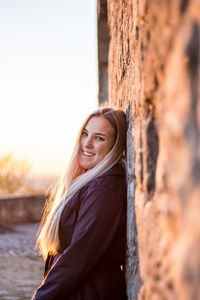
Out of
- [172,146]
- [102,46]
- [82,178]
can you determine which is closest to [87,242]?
[82,178]

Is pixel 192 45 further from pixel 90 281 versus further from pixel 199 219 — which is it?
pixel 90 281

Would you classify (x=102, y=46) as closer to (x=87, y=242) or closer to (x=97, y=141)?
(x=97, y=141)

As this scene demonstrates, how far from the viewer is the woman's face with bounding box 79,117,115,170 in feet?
7.32

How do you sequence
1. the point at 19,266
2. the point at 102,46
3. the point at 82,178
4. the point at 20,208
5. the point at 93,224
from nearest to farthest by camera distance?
1. the point at 93,224
2. the point at 82,178
3. the point at 19,266
4. the point at 102,46
5. the point at 20,208

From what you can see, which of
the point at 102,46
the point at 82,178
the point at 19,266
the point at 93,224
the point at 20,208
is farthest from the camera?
the point at 20,208

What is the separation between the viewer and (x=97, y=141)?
226 cm

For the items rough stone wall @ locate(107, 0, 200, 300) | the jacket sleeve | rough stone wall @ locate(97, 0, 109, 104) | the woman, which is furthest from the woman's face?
rough stone wall @ locate(97, 0, 109, 104)

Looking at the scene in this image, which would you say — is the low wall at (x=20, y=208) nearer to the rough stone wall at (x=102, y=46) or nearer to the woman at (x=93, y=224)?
the rough stone wall at (x=102, y=46)

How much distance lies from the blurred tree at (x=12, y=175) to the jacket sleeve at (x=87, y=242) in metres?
11.4

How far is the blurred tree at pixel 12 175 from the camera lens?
42.7 ft

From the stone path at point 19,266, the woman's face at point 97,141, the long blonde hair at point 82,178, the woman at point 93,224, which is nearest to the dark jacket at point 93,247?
the woman at point 93,224

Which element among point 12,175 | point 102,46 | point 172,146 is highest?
point 102,46

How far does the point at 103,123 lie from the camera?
2244mm

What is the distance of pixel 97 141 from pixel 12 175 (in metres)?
11.4
